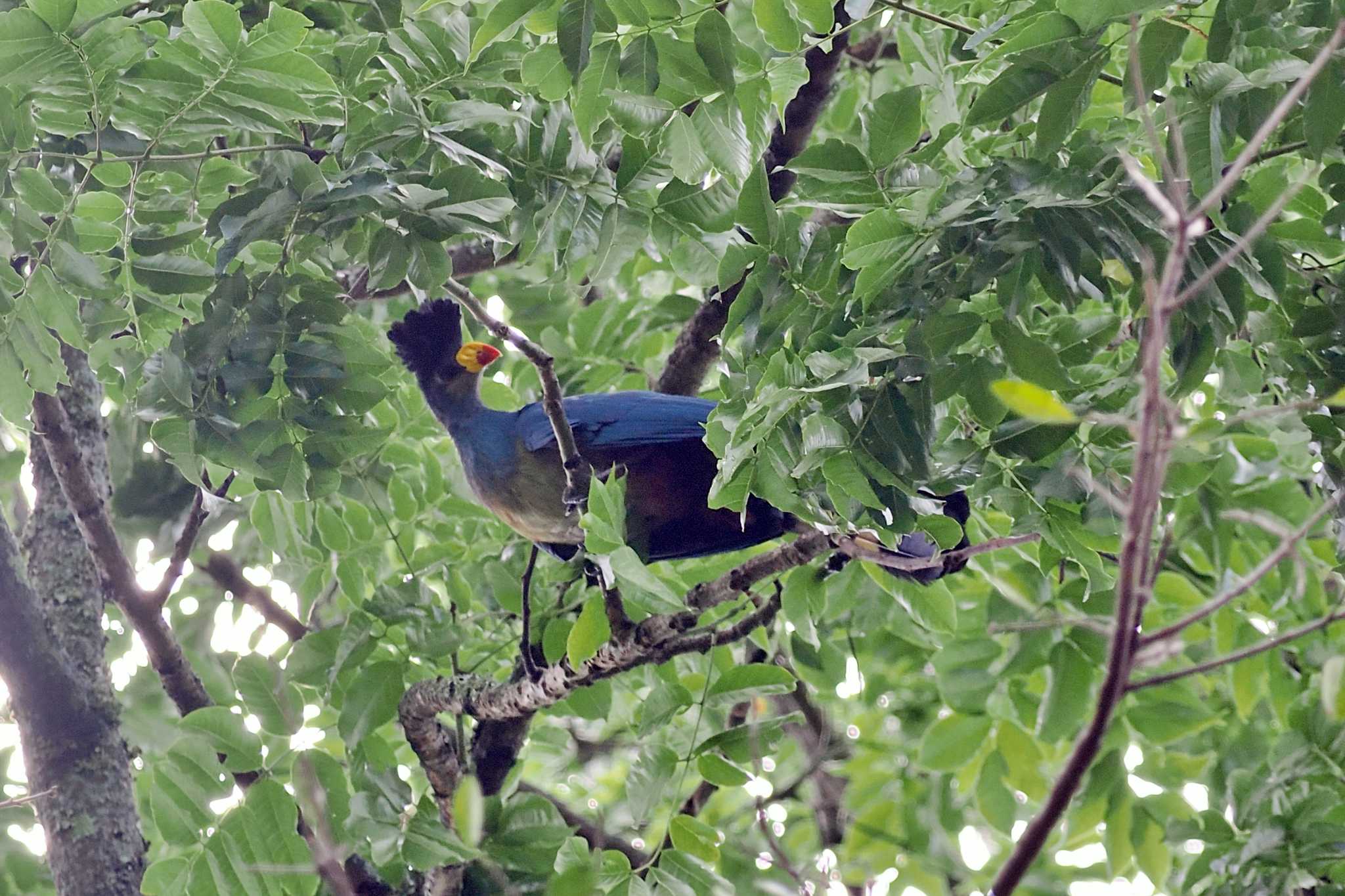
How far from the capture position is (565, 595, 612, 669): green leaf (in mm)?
2586

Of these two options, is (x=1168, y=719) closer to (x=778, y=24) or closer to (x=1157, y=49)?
(x=1157, y=49)

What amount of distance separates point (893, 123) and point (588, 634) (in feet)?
4.09

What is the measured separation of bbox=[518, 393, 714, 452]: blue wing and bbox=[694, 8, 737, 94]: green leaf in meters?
1.46

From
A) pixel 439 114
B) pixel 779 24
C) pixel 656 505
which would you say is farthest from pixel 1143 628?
pixel 439 114

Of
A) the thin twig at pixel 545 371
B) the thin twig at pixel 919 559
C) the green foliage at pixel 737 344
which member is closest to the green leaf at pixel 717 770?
the green foliage at pixel 737 344

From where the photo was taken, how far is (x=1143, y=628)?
347 centimetres

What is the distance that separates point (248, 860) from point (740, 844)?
1.04m

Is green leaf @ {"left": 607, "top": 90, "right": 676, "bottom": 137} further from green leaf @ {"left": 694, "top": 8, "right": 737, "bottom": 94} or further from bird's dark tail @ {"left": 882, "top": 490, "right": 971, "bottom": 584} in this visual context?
bird's dark tail @ {"left": 882, "top": 490, "right": 971, "bottom": 584}

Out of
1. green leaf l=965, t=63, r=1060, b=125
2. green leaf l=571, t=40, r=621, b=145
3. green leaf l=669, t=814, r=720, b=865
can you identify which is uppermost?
green leaf l=571, t=40, r=621, b=145

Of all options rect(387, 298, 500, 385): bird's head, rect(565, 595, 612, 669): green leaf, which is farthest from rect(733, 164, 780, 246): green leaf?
rect(387, 298, 500, 385): bird's head

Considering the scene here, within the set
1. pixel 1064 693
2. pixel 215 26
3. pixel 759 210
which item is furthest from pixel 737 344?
pixel 1064 693

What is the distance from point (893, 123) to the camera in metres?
2.02

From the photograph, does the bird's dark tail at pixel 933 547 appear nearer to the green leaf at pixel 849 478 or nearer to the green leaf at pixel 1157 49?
the green leaf at pixel 849 478

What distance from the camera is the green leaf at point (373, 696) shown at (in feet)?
9.47
